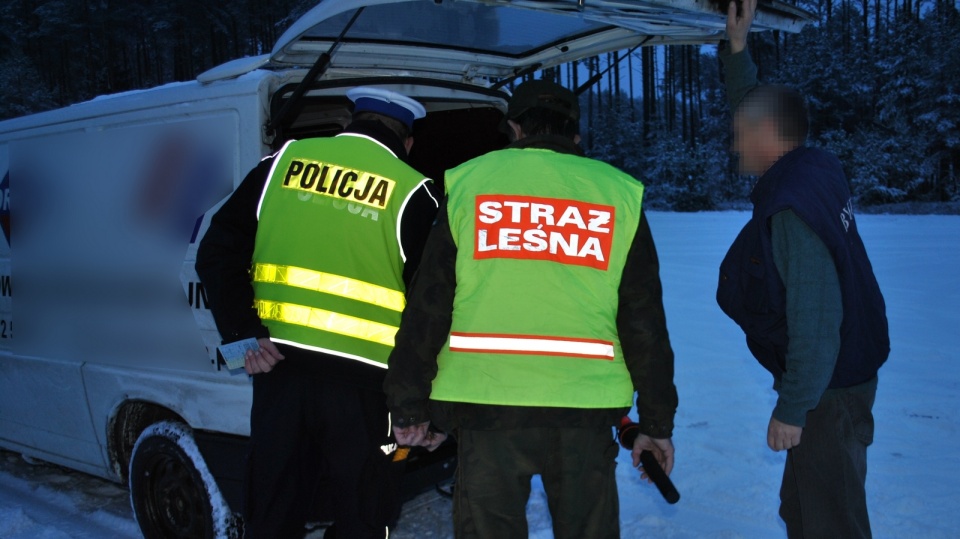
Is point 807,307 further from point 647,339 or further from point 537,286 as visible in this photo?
Answer: point 537,286

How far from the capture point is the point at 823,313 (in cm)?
227

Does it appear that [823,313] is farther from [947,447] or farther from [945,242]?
[945,242]

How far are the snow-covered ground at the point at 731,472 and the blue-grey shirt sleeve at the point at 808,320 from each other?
1543mm

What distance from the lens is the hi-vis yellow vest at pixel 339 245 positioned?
8.58 ft

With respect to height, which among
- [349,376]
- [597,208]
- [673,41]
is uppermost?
[673,41]

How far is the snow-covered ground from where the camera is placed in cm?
374

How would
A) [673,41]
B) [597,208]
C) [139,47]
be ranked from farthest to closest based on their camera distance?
[139,47] → [673,41] → [597,208]

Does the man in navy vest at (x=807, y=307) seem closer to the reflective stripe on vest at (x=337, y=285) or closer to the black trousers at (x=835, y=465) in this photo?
the black trousers at (x=835, y=465)

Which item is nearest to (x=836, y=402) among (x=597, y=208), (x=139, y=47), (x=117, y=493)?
(x=597, y=208)

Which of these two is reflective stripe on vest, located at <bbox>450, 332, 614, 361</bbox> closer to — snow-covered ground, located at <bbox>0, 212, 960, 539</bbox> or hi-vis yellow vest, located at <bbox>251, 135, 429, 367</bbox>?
hi-vis yellow vest, located at <bbox>251, 135, 429, 367</bbox>

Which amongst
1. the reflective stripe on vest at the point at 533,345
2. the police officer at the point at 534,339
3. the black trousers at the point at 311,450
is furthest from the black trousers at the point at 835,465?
the black trousers at the point at 311,450

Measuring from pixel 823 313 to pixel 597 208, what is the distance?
2.46 ft

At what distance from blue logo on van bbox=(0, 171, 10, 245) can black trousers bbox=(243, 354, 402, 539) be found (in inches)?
101

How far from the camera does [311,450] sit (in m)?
2.72
